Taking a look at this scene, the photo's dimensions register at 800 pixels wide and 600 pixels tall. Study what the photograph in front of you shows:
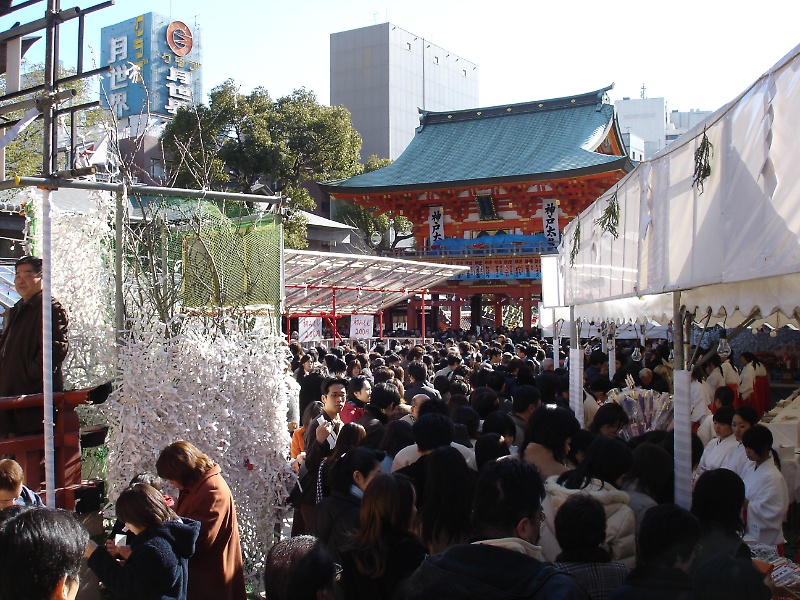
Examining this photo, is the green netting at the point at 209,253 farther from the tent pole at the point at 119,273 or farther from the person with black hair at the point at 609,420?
the person with black hair at the point at 609,420

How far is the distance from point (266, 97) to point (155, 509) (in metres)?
23.3

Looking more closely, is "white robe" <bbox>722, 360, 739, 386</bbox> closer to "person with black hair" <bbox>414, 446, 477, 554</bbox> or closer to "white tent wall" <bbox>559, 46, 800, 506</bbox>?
"white tent wall" <bbox>559, 46, 800, 506</bbox>

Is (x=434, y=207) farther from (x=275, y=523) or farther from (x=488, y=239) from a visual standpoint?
(x=275, y=523)

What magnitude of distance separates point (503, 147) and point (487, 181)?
384 cm

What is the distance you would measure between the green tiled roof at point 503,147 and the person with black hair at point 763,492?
→ 20076 millimetres

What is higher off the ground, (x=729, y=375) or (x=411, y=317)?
(x=411, y=317)

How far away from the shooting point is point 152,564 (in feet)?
8.61

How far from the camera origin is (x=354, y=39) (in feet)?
151

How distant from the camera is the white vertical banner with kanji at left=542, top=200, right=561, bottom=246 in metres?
25.5

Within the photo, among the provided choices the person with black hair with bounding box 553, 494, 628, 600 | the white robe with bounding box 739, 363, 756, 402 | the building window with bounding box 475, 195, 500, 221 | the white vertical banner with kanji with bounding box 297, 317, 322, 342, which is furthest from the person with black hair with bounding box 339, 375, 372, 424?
the building window with bounding box 475, 195, 500, 221

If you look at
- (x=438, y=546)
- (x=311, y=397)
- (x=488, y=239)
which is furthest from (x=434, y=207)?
(x=438, y=546)

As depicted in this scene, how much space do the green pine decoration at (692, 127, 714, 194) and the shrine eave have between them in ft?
64.8

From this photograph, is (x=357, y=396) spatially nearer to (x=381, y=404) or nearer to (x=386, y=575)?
(x=381, y=404)

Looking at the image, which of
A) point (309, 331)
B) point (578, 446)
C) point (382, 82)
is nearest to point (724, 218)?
Answer: point (578, 446)
